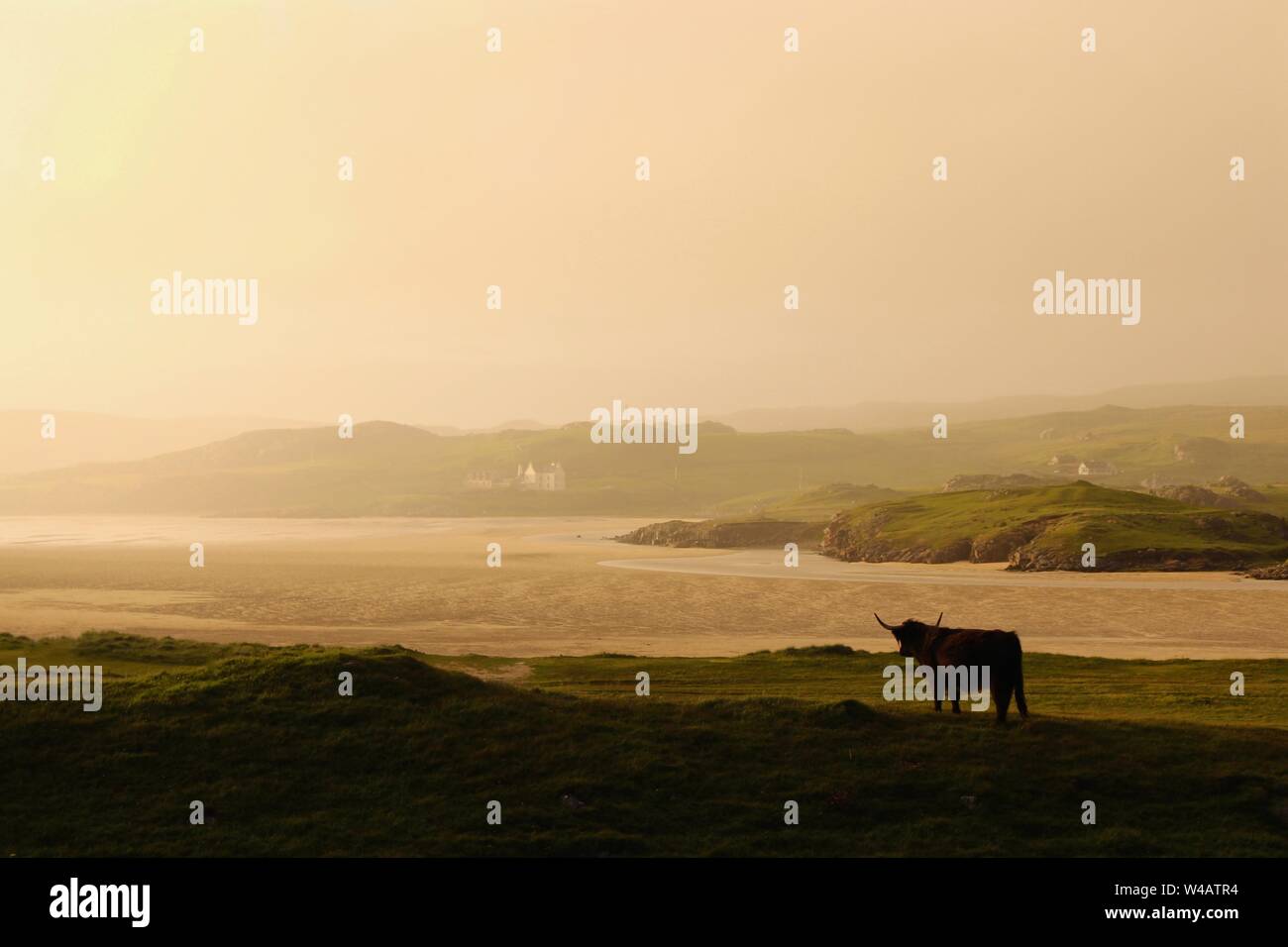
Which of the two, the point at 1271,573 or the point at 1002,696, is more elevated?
the point at 1002,696

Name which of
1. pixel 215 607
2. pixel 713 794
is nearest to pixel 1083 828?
pixel 713 794

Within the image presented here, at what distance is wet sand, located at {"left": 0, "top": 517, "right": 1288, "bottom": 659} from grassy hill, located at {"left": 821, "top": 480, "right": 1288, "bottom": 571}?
519 centimetres

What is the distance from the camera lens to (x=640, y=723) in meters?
27.8

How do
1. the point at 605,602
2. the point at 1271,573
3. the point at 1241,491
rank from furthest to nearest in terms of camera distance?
the point at 1241,491 → the point at 1271,573 → the point at 605,602

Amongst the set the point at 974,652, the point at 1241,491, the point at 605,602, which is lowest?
the point at 605,602

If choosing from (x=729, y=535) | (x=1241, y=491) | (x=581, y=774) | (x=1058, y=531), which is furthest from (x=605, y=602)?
(x=1241, y=491)

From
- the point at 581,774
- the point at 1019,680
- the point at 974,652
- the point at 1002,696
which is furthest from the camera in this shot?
the point at 1019,680

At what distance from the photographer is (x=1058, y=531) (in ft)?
369

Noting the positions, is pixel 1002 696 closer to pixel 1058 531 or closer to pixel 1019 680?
pixel 1019 680

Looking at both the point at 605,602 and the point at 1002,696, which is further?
the point at 605,602

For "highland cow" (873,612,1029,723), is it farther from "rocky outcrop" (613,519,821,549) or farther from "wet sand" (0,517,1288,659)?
"rocky outcrop" (613,519,821,549)

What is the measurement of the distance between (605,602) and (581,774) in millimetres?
55438
